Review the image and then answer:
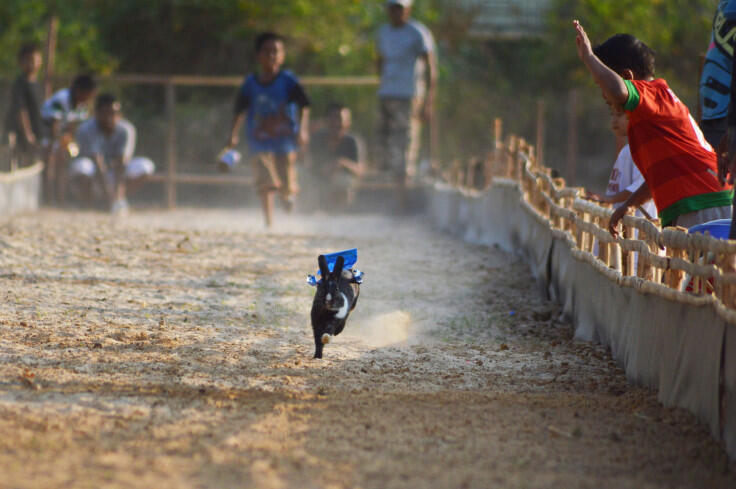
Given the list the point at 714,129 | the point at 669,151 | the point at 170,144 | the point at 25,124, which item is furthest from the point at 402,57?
the point at 669,151

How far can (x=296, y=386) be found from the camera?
4562mm

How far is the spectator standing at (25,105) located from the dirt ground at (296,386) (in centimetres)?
508

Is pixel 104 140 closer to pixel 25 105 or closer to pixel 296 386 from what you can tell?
pixel 25 105

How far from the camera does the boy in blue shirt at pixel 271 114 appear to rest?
10.4 meters

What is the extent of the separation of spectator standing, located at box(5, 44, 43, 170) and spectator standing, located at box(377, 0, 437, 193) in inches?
164

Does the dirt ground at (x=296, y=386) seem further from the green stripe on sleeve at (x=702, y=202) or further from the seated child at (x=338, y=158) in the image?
the seated child at (x=338, y=158)

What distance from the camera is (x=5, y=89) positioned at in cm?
1431

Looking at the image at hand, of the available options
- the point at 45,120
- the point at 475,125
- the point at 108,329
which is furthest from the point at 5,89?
the point at 108,329

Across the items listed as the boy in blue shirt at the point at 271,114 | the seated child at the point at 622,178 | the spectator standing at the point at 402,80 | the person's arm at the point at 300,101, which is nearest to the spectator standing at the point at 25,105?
the boy in blue shirt at the point at 271,114

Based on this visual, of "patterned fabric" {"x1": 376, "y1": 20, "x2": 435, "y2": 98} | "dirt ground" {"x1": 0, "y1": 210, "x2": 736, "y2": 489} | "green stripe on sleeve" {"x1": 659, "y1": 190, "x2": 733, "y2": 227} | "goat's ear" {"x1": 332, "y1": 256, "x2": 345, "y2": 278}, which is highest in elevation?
"patterned fabric" {"x1": 376, "y1": 20, "x2": 435, "y2": 98}

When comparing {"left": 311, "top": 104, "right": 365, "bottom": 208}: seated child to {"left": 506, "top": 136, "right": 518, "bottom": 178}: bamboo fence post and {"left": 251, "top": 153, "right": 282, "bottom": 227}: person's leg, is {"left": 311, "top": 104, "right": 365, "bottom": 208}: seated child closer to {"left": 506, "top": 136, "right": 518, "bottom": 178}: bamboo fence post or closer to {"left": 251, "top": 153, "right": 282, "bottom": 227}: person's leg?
{"left": 251, "top": 153, "right": 282, "bottom": 227}: person's leg

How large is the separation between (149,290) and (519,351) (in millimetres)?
2420

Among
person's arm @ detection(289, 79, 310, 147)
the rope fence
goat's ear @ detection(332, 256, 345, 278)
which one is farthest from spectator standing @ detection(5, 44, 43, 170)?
goat's ear @ detection(332, 256, 345, 278)

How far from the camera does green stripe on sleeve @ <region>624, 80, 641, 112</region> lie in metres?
4.62
